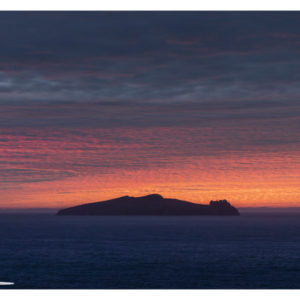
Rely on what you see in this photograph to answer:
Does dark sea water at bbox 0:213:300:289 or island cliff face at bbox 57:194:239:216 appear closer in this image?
dark sea water at bbox 0:213:300:289

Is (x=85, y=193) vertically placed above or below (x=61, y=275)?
above

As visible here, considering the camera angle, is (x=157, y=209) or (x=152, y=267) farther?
(x=157, y=209)

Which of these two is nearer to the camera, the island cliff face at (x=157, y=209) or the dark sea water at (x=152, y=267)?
the dark sea water at (x=152, y=267)

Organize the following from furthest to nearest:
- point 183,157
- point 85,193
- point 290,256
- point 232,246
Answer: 1. point 232,246
2. point 290,256
3. point 85,193
4. point 183,157

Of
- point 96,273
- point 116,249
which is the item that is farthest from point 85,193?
point 116,249
